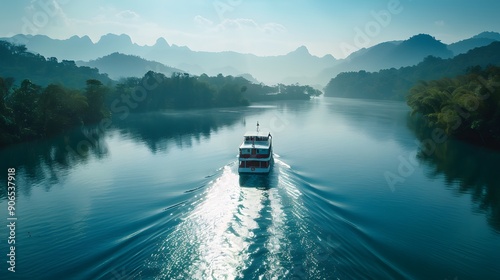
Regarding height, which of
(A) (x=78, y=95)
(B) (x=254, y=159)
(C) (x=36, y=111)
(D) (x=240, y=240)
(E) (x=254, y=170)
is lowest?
(D) (x=240, y=240)

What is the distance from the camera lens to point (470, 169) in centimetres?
3456

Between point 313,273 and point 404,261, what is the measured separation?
6.00m

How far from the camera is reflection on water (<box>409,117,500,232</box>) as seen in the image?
24.7m

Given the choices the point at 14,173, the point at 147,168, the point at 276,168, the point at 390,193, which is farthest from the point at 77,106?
the point at 390,193

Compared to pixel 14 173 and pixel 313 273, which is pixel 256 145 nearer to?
pixel 313 273

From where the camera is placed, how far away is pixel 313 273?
13734mm

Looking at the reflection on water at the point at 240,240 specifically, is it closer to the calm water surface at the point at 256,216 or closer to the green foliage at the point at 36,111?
the calm water surface at the point at 256,216

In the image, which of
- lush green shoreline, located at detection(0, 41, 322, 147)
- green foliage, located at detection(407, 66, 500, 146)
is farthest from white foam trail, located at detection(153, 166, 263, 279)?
lush green shoreline, located at detection(0, 41, 322, 147)

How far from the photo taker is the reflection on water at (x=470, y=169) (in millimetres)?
24661

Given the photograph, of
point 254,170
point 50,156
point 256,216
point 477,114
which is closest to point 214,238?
point 256,216

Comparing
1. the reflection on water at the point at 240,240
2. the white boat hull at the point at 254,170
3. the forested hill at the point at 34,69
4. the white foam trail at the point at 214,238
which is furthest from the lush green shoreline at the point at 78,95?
the reflection on water at the point at 240,240

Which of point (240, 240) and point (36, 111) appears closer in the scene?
point (240, 240)

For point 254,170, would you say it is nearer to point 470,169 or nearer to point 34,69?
point 470,169

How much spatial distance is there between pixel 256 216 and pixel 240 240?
359 centimetres
